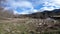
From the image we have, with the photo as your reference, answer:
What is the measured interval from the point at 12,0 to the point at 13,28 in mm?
399

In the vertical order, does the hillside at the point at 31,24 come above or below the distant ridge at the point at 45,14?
below

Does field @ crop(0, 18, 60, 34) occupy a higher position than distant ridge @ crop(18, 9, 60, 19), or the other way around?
distant ridge @ crop(18, 9, 60, 19)

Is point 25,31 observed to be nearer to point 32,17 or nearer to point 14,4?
point 32,17

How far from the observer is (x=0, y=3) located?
1.88 meters

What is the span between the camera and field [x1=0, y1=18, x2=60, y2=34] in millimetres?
1835

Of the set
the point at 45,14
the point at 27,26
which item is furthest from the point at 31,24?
the point at 45,14

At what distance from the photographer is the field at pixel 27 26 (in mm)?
1835

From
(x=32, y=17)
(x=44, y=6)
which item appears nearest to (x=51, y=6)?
(x=44, y=6)

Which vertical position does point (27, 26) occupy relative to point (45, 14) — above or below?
below

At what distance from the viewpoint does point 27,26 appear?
187cm

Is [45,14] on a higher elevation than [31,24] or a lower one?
higher

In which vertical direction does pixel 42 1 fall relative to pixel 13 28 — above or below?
above

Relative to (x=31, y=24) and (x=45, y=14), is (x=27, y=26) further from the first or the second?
(x=45, y=14)

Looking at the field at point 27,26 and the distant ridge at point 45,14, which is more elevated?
the distant ridge at point 45,14
